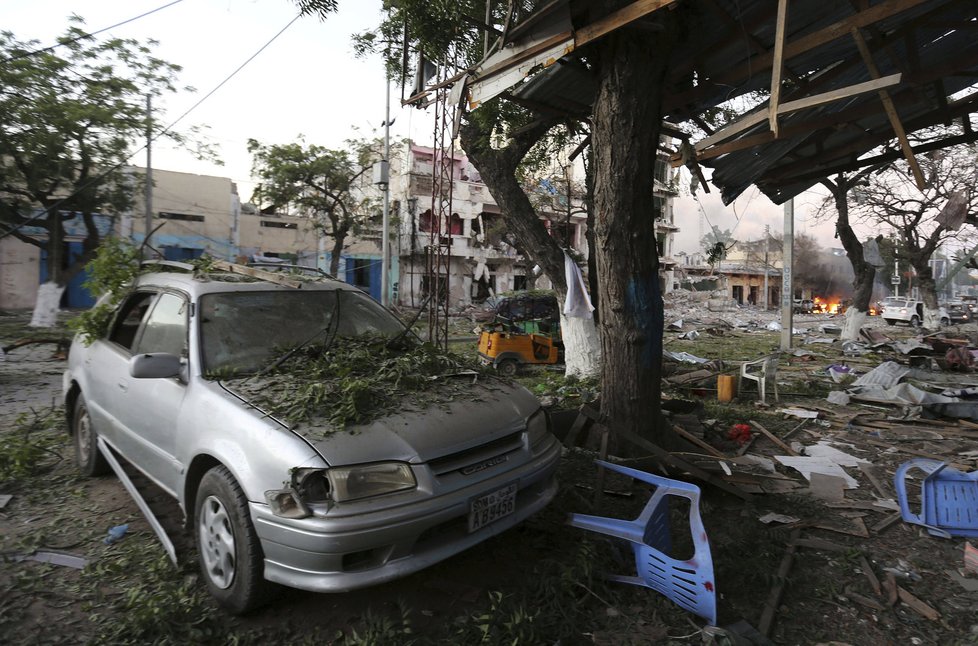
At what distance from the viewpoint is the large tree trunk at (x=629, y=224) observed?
172 inches

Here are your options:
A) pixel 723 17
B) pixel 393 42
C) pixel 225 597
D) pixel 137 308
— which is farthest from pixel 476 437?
pixel 393 42

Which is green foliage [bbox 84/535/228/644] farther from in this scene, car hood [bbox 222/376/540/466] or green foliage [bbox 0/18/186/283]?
green foliage [bbox 0/18/186/283]

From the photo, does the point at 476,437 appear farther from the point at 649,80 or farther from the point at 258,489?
the point at 649,80

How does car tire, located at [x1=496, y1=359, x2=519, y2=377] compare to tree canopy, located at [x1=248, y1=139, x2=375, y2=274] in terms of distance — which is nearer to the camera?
car tire, located at [x1=496, y1=359, x2=519, y2=377]

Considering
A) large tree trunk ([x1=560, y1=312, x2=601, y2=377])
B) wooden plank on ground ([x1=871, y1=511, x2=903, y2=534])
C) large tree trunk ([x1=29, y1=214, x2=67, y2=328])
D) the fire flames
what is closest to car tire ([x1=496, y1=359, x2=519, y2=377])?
large tree trunk ([x1=560, y1=312, x2=601, y2=377])

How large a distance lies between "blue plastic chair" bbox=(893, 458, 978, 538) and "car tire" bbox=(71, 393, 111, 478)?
614 centimetres

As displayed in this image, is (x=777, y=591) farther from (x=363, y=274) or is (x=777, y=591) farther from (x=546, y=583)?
(x=363, y=274)

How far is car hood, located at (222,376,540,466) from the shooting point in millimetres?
2461

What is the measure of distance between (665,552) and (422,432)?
62.8 inches

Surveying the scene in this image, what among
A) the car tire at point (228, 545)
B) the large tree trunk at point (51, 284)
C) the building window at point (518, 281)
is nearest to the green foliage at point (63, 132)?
the large tree trunk at point (51, 284)

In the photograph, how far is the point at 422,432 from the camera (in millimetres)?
2654

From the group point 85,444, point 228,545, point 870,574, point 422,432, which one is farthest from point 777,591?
point 85,444

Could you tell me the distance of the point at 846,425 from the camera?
22.3 ft

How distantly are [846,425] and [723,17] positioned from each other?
510cm
